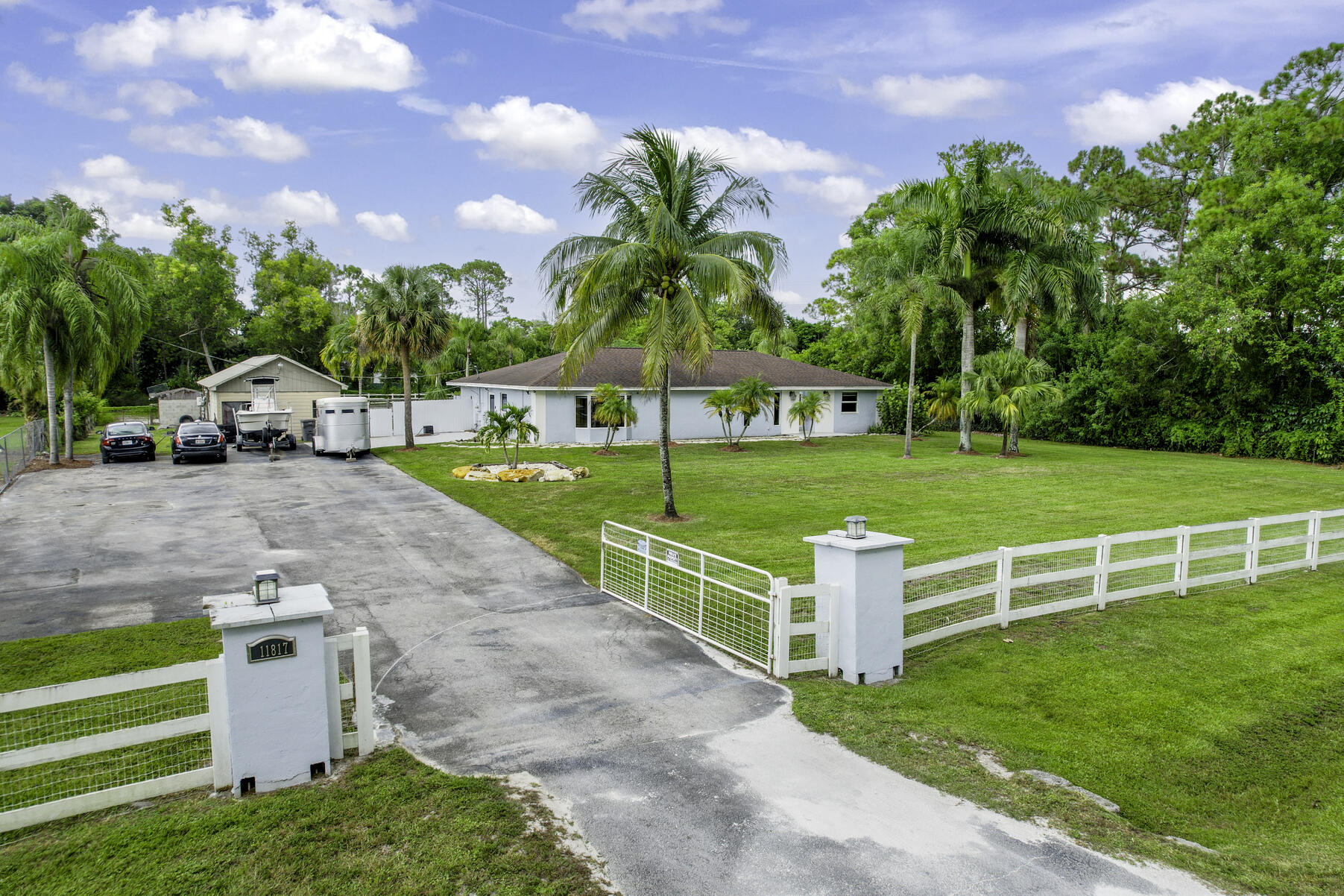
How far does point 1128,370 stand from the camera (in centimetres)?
3281

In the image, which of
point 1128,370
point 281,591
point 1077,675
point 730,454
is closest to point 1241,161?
point 1128,370

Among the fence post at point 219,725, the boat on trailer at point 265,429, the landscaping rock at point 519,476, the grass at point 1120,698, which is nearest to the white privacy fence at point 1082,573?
the grass at point 1120,698

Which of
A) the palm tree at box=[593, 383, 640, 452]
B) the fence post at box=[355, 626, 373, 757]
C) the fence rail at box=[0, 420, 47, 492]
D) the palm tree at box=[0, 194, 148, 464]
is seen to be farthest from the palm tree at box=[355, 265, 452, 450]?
the fence post at box=[355, 626, 373, 757]

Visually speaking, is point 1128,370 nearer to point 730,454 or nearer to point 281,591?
point 730,454

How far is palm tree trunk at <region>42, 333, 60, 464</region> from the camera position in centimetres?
2392

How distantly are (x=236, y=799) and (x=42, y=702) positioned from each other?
127 cm

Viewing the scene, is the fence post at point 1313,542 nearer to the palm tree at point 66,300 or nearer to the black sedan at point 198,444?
the black sedan at point 198,444

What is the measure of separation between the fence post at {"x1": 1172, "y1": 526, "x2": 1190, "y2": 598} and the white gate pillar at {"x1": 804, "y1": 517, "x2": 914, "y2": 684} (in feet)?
17.9

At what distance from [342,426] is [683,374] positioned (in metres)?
14.8

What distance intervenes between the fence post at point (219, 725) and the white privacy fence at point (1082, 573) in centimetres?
578

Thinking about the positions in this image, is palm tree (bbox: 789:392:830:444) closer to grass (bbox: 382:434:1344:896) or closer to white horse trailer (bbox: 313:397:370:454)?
grass (bbox: 382:434:1344:896)

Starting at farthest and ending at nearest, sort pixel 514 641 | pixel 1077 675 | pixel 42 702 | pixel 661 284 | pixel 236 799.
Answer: pixel 661 284 → pixel 514 641 → pixel 1077 675 → pixel 236 799 → pixel 42 702

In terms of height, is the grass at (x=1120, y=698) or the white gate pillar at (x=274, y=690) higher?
the white gate pillar at (x=274, y=690)

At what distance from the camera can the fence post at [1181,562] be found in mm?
10461
